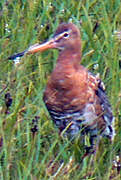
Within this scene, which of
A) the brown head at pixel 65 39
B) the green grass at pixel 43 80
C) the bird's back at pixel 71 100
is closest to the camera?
the green grass at pixel 43 80

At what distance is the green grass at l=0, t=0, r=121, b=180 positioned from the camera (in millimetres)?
5047

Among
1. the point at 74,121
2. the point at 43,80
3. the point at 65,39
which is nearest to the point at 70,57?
the point at 65,39

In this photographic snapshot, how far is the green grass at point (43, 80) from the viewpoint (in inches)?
199

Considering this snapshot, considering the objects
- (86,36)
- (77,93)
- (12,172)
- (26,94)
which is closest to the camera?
(12,172)

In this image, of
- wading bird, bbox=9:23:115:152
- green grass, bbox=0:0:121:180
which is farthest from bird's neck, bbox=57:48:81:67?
green grass, bbox=0:0:121:180

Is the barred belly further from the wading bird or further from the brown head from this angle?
the brown head

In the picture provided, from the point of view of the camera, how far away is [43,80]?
19.8 ft

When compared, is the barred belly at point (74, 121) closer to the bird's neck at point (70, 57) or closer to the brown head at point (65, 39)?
the bird's neck at point (70, 57)

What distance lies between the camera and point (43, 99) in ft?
17.9

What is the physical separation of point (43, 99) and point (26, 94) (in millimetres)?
441

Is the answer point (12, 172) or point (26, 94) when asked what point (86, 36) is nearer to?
point (26, 94)

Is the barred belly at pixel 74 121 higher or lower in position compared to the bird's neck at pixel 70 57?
lower

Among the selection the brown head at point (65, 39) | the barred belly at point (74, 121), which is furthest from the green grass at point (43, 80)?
the brown head at point (65, 39)

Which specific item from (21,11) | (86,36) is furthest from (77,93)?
(21,11)
